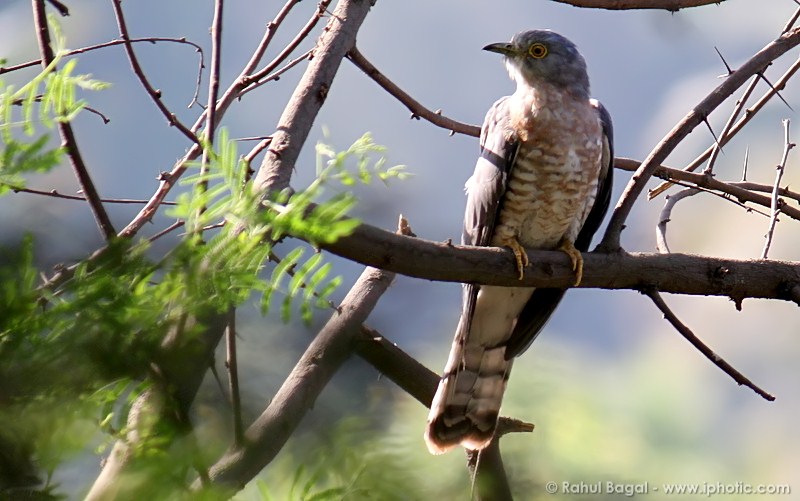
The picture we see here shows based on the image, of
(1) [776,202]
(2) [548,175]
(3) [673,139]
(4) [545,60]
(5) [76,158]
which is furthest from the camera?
(4) [545,60]

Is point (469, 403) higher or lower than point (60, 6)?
lower

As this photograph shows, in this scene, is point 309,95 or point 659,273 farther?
point 659,273

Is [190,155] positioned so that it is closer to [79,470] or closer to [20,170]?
[20,170]

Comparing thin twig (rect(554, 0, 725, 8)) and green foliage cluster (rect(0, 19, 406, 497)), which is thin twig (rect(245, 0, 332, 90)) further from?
green foliage cluster (rect(0, 19, 406, 497))

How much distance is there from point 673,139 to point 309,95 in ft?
3.54

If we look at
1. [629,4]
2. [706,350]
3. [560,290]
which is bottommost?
[560,290]

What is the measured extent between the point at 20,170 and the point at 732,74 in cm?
223

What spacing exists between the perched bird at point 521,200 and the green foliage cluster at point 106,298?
1965 mm

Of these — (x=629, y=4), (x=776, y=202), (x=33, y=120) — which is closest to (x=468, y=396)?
(x=776, y=202)

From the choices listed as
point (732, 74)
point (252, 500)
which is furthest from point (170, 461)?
point (732, 74)

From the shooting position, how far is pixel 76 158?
1.53m

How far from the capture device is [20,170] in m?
0.85

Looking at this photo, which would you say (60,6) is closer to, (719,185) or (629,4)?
(629,4)

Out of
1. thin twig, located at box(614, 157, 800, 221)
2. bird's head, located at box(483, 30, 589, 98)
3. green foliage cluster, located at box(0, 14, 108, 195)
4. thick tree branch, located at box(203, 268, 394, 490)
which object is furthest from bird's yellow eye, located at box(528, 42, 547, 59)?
green foliage cluster, located at box(0, 14, 108, 195)
